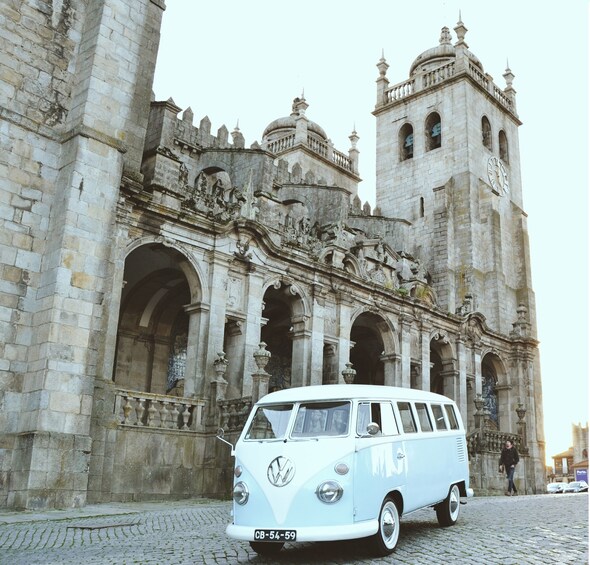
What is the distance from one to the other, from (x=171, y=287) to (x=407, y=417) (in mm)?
14175

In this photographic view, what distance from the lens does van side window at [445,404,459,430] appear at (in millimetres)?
10414

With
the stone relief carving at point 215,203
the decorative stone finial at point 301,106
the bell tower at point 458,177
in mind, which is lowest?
the stone relief carving at point 215,203

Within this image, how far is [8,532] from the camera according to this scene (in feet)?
29.7

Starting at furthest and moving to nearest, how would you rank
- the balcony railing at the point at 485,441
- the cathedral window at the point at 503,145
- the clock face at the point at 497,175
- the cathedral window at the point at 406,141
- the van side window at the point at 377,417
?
the cathedral window at the point at 503,145 → the cathedral window at the point at 406,141 → the clock face at the point at 497,175 → the balcony railing at the point at 485,441 → the van side window at the point at 377,417

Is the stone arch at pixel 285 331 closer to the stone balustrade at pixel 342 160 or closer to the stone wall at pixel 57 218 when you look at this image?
the stone wall at pixel 57 218

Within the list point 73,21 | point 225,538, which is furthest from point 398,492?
point 73,21

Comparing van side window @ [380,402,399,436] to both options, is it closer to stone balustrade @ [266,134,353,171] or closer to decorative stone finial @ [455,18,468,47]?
stone balustrade @ [266,134,353,171]

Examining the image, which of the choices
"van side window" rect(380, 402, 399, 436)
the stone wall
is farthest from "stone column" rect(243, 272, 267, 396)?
"van side window" rect(380, 402, 399, 436)

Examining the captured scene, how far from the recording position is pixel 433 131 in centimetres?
3703

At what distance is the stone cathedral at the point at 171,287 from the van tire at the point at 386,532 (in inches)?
277

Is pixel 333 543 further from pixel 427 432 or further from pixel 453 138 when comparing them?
pixel 453 138

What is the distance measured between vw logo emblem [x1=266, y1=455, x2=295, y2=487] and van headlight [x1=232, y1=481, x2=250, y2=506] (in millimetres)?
338

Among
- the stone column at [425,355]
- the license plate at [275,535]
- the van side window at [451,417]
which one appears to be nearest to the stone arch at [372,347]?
the stone column at [425,355]

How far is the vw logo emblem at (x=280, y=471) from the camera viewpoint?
7.20m
